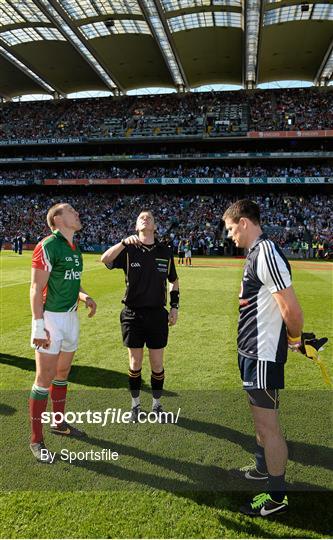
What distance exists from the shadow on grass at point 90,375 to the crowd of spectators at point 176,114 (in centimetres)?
4035

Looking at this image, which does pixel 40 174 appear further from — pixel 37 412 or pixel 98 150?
pixel 37 412

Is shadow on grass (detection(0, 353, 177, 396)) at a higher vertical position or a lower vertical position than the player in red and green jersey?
lower

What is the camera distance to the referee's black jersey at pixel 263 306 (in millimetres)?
3197

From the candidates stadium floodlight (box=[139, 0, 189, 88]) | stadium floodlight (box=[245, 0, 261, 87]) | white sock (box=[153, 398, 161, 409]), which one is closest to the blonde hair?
white sock (box=[153, 398, 161, 409])

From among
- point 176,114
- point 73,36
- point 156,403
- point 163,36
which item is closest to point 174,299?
point 156,403

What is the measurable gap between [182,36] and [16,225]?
2452 cm

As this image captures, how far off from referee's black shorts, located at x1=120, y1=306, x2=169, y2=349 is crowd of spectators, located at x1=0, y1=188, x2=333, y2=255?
31.0m

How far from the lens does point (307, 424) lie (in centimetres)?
486

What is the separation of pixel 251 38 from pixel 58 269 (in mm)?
36680

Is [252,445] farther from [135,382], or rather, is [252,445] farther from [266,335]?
[266,335]

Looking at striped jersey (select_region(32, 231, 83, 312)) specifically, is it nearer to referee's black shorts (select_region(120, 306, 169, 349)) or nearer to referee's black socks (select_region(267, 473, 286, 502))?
referee's black shorts (select_region(120, 306, 169, 349))

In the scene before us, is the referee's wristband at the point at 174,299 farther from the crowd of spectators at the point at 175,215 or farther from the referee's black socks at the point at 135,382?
the crowd of spectators at the point at 175,215

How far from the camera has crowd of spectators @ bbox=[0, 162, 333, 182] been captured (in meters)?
42.6

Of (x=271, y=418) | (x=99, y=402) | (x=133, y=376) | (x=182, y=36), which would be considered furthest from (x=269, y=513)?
(x=182, y=36)
